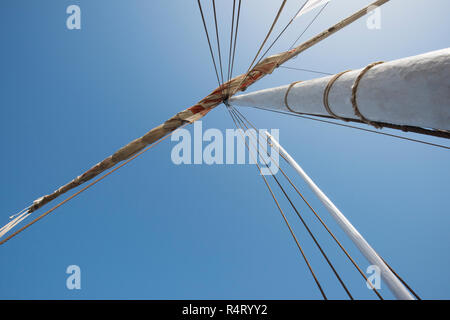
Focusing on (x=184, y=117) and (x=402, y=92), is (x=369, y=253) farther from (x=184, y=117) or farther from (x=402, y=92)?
(x=184, y=117)

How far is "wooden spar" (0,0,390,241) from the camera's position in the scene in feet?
12.2

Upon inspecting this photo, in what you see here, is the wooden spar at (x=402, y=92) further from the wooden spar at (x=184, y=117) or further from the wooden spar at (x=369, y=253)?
the wooden spar at (x=184, y=117)

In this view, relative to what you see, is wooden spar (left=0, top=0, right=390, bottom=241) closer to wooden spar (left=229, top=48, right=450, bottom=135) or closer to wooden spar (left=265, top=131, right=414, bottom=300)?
wooden spar (left=229, top=48, right=450, bottom=135)

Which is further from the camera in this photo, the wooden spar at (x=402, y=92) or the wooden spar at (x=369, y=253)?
the wooden spar at (x=369, y=253)

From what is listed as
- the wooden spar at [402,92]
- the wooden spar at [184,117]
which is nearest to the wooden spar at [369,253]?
the wooden spar at [402,92]

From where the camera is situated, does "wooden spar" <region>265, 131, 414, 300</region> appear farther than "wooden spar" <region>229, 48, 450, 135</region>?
Yes

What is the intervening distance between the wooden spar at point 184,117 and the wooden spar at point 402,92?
8.73 feet

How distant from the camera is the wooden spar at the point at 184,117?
3730 millimetres

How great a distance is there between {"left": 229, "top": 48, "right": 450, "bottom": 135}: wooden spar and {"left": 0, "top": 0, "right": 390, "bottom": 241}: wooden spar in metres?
2.66

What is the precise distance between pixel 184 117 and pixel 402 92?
3.26 m

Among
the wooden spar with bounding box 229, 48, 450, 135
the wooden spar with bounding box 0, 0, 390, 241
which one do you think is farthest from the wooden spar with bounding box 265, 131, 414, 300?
the wooden spar with bounding box 0, 0, 390, 241

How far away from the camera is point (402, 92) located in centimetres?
112
